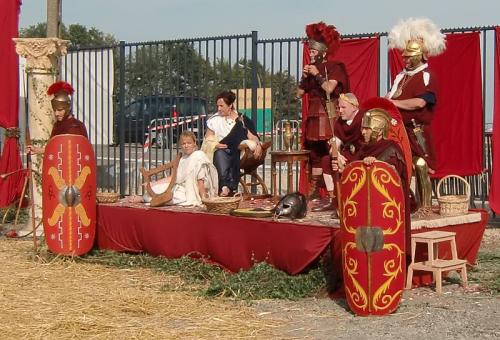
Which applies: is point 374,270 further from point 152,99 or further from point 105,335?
point 152,99

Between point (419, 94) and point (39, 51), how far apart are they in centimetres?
466

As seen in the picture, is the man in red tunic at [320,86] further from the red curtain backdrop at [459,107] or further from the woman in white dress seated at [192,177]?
the red curtain backdrop at [459,107]

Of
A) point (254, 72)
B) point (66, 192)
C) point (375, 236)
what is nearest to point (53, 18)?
point (254, 72)

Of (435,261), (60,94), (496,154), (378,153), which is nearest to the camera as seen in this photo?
(378,153)

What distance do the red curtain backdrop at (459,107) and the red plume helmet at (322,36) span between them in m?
1.99

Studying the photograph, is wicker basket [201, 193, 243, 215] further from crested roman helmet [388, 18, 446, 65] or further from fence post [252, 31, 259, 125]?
fence post [252, 31, 259, 125]

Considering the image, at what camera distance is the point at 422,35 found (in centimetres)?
796

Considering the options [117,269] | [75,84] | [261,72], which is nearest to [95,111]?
[75,84]

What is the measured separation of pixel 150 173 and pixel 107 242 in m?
0.81

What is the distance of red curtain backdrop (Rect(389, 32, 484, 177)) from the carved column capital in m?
4.20

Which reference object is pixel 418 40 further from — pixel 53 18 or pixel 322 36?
pixel 53 18

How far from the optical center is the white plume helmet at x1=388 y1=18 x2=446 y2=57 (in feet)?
26.1

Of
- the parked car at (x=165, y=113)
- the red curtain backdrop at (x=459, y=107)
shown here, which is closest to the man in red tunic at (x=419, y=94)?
the red curtain backdrop at (x=459, y=107)

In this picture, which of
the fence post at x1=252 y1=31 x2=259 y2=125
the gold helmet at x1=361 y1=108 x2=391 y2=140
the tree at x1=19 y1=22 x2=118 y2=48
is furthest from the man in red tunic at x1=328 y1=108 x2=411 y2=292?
the tree at x1=19 y1=22 x2=118 y2=48
